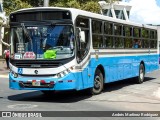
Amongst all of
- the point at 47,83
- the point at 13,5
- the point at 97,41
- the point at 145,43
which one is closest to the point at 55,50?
the point at 47,83

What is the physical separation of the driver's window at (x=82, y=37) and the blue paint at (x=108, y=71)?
528 mm

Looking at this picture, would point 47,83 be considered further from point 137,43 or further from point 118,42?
point 137,43

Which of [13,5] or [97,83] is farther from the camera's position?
[13,5]

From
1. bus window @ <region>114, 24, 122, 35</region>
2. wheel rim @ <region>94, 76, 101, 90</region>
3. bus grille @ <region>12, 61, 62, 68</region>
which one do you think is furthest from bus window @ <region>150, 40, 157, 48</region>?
bus grille @ <region>12, 61, 62, 68</region>

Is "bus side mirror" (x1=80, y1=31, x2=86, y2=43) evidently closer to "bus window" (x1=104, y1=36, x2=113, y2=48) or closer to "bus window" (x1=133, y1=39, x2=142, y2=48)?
"bus window" (x1=104, y1=36, x2=113, y2=48)

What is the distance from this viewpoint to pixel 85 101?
1314 cm

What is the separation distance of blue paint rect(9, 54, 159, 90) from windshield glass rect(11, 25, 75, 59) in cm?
64

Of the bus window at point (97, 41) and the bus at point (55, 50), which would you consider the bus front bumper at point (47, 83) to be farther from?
the bus window at point (97, 41)

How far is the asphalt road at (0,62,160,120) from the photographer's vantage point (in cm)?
1159

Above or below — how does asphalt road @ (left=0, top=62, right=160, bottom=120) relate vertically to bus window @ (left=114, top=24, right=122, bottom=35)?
below

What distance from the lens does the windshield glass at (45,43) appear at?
1265 centimetres

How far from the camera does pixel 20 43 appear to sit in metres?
13.1

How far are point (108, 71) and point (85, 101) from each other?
2.74 metres

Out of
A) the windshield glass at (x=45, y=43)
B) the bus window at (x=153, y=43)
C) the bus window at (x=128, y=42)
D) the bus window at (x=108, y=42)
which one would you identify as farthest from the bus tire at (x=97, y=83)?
the bus window at (x=153, y=43)
